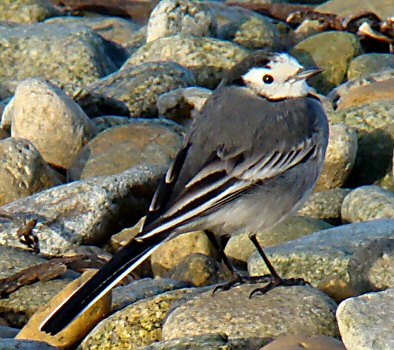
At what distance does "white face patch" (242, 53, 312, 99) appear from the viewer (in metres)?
6.43

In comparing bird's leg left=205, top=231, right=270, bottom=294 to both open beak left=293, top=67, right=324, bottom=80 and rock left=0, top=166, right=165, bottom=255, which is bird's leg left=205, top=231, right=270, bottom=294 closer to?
open beak left=293, top=67, right=324, bottom=80

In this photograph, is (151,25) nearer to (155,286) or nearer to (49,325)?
(155,286)

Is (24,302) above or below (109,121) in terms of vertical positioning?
above

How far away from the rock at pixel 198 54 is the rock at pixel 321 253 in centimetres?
458

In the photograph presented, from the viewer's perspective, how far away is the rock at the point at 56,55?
1152 centimetres

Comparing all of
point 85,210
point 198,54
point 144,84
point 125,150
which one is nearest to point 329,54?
point 198,54

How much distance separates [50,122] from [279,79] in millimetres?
3063

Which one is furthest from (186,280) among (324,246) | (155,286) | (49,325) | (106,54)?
(106,54)

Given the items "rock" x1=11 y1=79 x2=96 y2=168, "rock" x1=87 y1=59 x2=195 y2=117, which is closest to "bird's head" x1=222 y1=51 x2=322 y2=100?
"rock" x1=11 y1=79 x2=96 y2=168

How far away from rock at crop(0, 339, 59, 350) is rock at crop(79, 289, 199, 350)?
14.8 inches

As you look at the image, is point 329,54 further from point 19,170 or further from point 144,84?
point 19,170

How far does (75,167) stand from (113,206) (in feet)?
4.16

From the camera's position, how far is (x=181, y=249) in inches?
291

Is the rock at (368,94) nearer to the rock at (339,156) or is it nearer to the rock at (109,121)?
the rock at (339,156)
